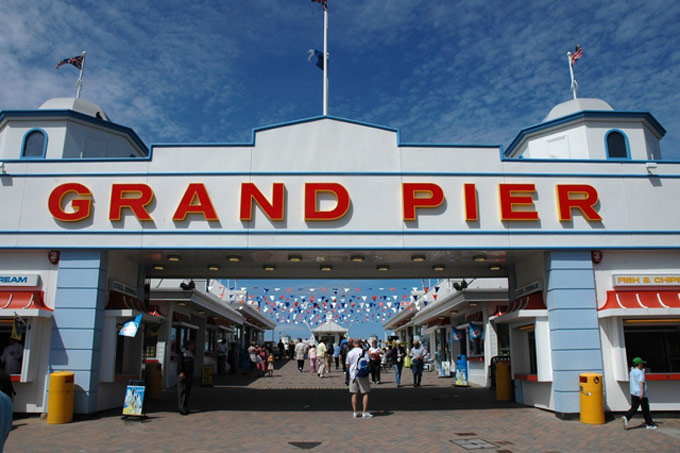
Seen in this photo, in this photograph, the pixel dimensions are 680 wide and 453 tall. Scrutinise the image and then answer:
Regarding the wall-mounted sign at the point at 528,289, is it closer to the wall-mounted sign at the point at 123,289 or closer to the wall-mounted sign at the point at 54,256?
the wall-mounted sign at the point at 123,289

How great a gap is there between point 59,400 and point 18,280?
296 centimetres

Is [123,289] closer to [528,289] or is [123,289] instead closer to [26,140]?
[26,140]

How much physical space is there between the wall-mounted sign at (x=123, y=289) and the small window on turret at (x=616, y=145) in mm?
12969

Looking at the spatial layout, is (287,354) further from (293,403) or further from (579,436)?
(579,436)

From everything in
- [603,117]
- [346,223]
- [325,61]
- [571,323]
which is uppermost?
[325,61]

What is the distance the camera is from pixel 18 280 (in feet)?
40.3

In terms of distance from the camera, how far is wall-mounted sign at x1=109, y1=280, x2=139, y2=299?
43.1 ft

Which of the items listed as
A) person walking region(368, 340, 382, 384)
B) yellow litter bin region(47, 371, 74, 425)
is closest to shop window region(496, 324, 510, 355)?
person walking region(368, 340, 382, 384)

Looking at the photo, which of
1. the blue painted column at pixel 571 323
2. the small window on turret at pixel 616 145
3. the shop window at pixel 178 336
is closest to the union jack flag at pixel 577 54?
the small window on turret at pixel 616 145

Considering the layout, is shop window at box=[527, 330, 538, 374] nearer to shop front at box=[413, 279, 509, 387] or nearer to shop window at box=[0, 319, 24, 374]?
shop front at box=[413, 279, 509, 387]

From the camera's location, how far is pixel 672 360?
12297mm

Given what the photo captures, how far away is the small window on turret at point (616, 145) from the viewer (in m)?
14.6

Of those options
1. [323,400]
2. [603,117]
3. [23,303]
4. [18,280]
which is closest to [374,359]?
[323,400]

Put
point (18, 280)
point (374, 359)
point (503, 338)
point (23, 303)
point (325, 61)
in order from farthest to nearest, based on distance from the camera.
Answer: point (503, 338)
point (374, 359)
point (325, 61)
point (18, 280)
point (23, 303)
